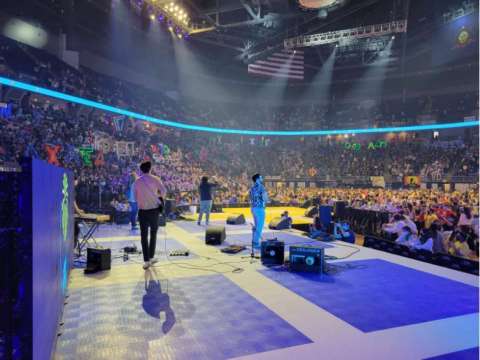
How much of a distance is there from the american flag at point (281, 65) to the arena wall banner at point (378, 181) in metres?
11.4

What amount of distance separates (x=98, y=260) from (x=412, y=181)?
29.6 metres

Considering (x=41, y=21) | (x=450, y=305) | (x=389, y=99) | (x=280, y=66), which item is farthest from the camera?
(x=389, y=99)

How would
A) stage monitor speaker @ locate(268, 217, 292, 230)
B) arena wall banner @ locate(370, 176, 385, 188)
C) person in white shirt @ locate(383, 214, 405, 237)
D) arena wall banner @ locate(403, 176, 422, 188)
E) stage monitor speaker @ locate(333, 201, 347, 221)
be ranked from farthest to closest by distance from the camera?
arena wall banner @ locate(370, 176, 385, 188) → arena wall banner @ locate(403, 176, 422, 188) → stage monitor speaker @ locate(333, 201, 347, 221) → stage monitor speaker @ locate(268, 217, 292, 230) → person in white shirt @ locate(383, 214, 405, 237)

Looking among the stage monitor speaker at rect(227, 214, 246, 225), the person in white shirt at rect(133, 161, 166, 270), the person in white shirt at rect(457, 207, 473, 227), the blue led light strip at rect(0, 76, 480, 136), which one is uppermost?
the blue led light strip at rect(0, 76, 480, 136)

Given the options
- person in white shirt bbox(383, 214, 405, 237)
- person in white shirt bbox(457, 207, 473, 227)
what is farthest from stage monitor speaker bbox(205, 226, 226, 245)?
person in white shirt bbox(457, 207, 473, 227)

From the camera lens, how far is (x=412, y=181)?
28922 millimetres

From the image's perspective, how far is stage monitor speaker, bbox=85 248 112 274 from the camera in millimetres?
5371

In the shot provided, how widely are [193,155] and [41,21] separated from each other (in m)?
14.9

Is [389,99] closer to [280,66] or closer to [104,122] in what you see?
[280,66]

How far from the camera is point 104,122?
75.0ft

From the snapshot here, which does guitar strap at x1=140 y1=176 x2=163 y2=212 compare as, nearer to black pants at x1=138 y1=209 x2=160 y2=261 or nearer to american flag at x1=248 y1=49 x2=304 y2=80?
black pants at x1=138 y1=209 x2=160 y2=261

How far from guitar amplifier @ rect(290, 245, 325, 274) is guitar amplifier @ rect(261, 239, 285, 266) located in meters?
0.35

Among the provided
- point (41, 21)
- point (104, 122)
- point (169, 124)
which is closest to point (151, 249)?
point (104, 122)

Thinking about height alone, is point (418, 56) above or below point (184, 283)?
above
